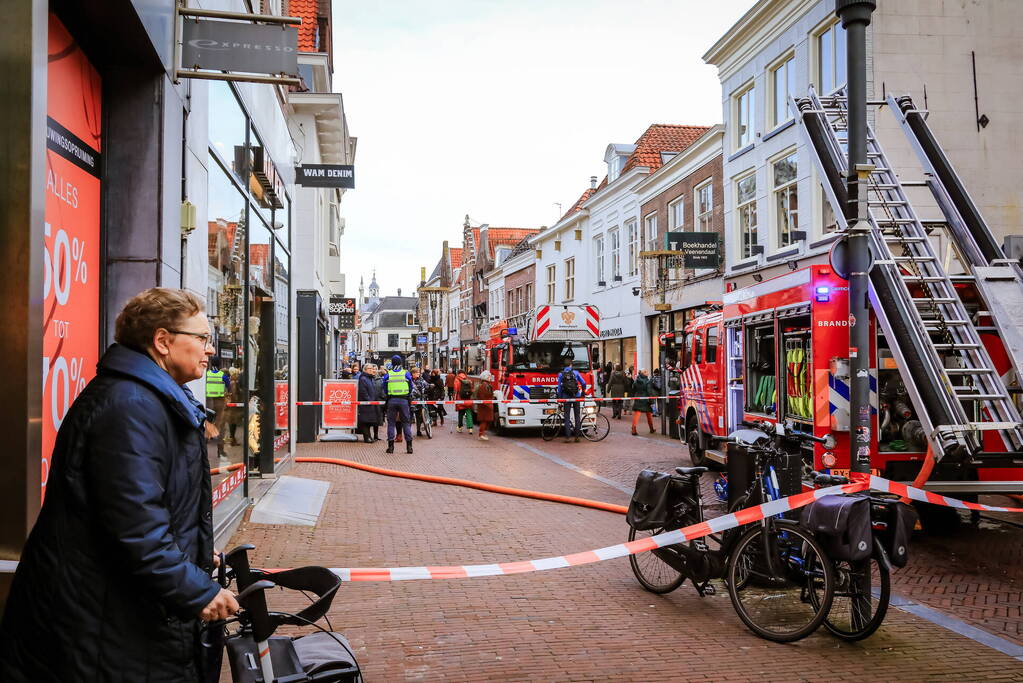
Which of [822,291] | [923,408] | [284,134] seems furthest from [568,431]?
[923,408]

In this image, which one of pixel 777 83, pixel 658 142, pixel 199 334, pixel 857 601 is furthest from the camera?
pixel 658 142

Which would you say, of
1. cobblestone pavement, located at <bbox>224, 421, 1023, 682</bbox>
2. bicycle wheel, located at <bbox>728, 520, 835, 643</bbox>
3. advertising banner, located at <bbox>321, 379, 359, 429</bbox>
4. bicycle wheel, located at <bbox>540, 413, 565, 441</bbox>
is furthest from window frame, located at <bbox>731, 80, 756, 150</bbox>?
bicycle wheel, located at <bbox>728, 520, 835, 643</bbox>

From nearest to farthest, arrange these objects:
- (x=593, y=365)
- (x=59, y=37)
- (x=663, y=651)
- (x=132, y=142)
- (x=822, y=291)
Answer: (x=59, y=37), (x=663, y=651), (x=132, y=142), (x=822, y=291), (x=593, y=365)

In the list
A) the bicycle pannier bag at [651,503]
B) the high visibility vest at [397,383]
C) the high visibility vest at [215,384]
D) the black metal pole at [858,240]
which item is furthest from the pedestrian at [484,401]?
the bicycle pannier bag at [651,503]

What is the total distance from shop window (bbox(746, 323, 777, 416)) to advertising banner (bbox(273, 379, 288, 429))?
20.9 feet

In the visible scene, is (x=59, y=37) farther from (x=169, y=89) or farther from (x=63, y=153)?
(x=169, y=89)

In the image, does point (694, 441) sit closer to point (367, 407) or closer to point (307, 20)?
point (367, 407)

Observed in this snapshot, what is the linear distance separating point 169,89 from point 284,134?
7132 mm

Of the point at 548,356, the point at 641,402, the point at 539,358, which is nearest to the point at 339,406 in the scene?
the point at 539,358

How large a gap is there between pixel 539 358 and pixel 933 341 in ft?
43.2

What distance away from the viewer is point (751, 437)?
6359 millimetres

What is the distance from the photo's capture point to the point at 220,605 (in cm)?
243

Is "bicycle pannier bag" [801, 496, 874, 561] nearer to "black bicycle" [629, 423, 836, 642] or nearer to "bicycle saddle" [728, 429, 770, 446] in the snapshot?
"black bicycle" [629, 423, 836, 642]

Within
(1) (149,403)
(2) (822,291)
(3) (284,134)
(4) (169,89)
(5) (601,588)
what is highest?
(3) (284,134)
